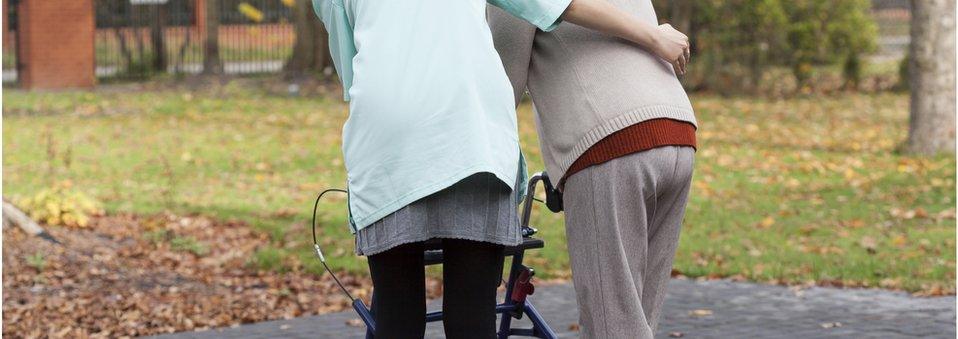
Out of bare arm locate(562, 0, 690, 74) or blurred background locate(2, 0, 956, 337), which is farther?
blurred background locate(2, 0, 956, 337)

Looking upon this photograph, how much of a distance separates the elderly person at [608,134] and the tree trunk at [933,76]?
10.5 meters

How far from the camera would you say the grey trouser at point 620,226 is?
329cm

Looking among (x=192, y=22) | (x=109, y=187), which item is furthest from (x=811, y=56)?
(x=192, y=22)

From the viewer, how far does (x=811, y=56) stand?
21.0 meters

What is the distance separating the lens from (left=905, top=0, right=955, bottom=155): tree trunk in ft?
43.1

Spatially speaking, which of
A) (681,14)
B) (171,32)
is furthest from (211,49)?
(681,14)

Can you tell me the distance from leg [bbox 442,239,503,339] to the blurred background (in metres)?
3.48

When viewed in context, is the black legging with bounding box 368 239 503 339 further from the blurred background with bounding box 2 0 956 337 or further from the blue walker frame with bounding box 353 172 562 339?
the blurred background with bounding box 2 0 956 337

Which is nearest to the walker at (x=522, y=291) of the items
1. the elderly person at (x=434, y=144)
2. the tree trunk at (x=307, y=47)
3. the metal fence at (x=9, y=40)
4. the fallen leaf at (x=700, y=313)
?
the elderly person at (x=434, y=144)

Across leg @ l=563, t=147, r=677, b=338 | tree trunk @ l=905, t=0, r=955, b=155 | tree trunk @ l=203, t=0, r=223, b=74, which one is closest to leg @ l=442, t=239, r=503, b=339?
leg @ l=563, t=147, r=677, b=338

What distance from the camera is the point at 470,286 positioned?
10.2ft

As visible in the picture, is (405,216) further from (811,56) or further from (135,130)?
(811,56)

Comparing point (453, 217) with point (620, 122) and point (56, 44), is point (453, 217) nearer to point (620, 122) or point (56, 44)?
point (620, 122)

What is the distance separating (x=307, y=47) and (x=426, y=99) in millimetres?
21652
